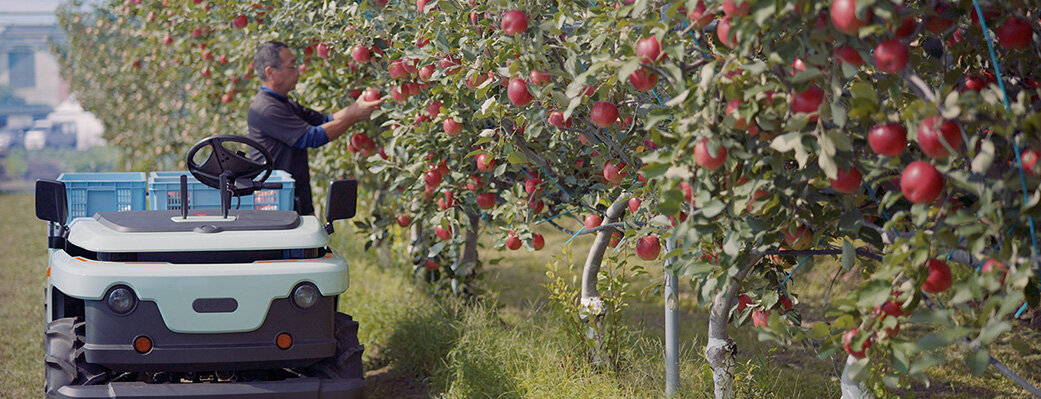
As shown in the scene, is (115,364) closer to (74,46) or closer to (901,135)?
(901,135)

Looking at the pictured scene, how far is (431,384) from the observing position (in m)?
4.07

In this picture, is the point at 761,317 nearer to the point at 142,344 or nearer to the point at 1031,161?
the point at 1031,161

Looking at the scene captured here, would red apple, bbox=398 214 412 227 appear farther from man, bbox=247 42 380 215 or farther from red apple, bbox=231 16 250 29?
red apple, bbox=231 16 250 29

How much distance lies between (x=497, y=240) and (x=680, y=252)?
1.51 metres

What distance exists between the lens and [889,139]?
1824 mm

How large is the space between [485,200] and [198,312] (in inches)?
54.6

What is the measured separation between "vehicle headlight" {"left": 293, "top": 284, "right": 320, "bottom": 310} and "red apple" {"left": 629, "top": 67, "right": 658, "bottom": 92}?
4.11ft

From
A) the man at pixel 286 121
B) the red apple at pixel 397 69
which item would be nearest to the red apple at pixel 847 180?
the red apple at pixel 397 69

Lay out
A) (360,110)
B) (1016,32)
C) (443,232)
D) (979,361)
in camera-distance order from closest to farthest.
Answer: (979,361) < (1016,32) < (443,232) < (360,110)

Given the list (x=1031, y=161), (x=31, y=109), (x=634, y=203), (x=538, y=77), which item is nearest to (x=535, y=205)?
(x=634, y=203)

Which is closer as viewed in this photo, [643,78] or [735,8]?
[735,8]

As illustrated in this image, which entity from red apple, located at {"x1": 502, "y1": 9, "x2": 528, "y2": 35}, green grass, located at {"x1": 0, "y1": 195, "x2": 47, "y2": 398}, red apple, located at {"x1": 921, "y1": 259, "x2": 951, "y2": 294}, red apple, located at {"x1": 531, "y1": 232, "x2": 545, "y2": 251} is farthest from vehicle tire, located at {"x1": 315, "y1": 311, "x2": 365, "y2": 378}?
red apple, located at {"x1": 921, "y1": 259, "x2": 951, "y2": 294}

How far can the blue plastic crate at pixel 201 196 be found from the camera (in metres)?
3.52

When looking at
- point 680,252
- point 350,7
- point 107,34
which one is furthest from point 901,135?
point 107,34
